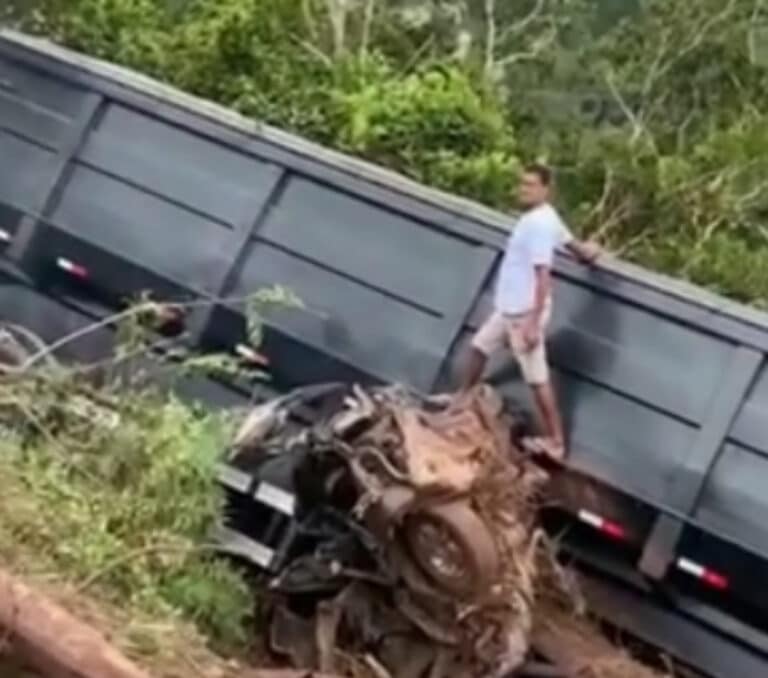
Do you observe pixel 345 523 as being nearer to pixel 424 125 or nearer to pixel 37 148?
pixel 37 148

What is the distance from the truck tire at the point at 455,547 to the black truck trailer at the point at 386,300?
1008 millimetres

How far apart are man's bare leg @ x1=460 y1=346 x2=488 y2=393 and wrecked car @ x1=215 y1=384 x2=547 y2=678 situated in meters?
0.44

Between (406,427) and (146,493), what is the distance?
96cm

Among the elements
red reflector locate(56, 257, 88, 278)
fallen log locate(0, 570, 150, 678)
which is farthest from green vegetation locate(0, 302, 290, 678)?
red reflector locate(56, 257, 88, 278)

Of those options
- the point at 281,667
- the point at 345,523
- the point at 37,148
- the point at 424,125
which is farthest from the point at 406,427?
the point at 424,125

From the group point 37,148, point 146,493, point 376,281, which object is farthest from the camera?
point 37,148

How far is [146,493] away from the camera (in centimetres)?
627

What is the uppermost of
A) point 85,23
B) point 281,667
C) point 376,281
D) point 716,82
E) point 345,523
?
point 716,82

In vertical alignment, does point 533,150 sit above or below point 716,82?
below

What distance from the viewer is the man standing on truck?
25.5 ft

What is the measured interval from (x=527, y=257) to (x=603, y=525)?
100 cm

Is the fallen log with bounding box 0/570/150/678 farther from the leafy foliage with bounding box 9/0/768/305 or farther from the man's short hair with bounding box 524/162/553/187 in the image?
the leafy foliage with bounding box 9/0/768/305

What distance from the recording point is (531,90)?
15031 mm

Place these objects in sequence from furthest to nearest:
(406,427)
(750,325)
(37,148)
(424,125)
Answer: (424,125) < (37,148) < (750,325) < (406,427)
